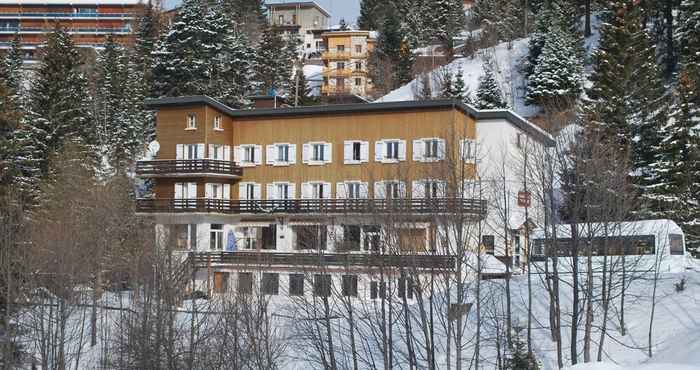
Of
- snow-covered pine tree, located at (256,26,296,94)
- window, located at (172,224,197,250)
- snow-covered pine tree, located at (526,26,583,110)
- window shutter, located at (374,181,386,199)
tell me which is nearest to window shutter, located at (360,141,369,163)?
window shutter, located at (374,181,386,199)

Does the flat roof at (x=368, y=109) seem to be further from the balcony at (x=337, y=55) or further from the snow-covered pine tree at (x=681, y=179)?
the balcony at (x=337, y=55)

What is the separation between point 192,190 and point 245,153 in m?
4.03

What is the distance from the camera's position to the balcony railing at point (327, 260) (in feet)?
111

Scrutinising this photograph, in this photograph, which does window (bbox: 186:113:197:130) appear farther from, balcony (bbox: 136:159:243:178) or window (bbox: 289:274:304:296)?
window (bbox: 289:274:304:296)

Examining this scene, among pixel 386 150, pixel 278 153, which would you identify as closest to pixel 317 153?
pixel 278 153

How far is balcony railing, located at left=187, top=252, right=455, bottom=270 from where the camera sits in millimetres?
33719

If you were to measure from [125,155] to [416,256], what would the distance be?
43174mm

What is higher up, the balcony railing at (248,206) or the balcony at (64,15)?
the balcony at (64,15)

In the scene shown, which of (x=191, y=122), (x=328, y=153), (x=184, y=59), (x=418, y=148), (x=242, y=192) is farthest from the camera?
(x=184, y=59)

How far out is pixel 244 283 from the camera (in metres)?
A: 41.5

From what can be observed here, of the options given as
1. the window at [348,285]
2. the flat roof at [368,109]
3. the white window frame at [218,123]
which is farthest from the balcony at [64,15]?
the window at [348,285]

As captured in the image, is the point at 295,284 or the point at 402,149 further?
the point at 402,149

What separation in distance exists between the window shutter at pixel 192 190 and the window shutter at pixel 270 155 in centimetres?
460

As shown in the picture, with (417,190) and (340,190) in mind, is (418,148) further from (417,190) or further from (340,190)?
(417,190)
